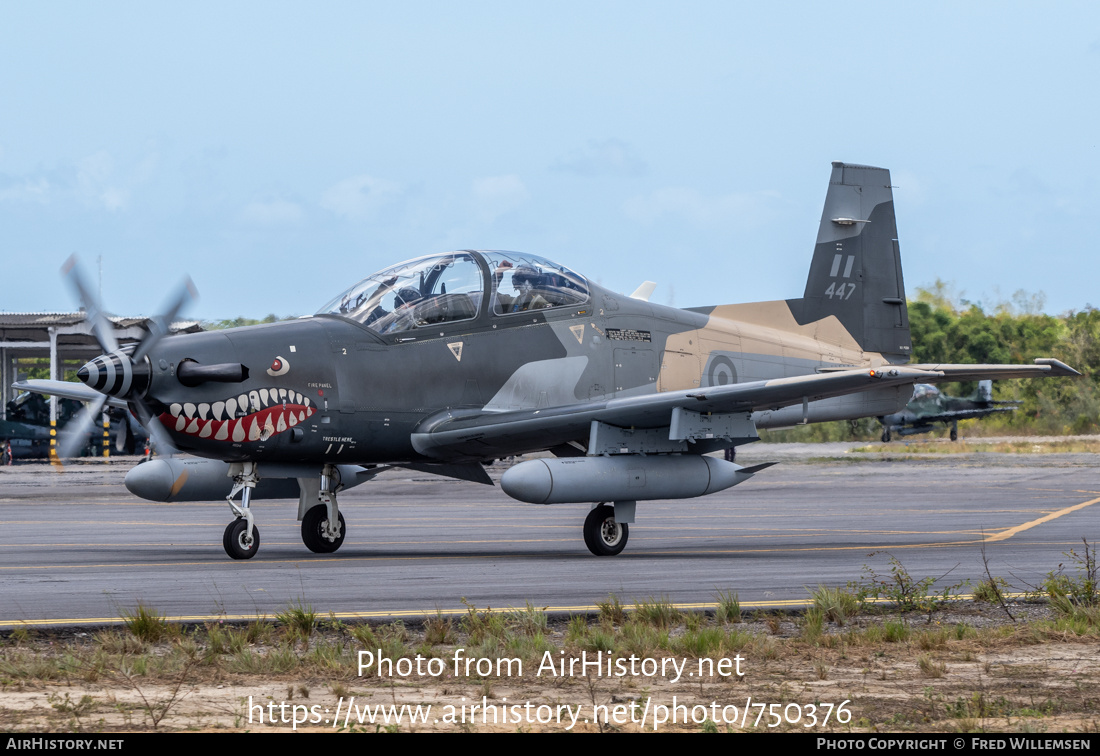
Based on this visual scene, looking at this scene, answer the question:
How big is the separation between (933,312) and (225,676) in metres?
88.2

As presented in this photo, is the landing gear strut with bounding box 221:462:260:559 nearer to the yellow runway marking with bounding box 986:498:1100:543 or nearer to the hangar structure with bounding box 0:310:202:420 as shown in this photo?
the yellow runway marking with bounding box 986:498:1100:543

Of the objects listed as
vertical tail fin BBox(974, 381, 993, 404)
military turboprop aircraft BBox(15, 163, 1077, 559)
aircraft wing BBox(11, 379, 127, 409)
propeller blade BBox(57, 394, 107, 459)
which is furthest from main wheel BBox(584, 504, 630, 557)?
vertical tail fin BBox(974, 381, 993, 404)

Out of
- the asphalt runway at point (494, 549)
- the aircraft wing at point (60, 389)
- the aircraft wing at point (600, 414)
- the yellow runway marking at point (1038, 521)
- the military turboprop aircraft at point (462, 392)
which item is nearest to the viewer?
the asphalt runway at point (494, 549)

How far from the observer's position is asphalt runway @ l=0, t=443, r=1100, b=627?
1034 centimetres

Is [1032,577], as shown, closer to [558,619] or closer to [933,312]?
[558,619]

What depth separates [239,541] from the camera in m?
13.9

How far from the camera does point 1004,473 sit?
38500 mm

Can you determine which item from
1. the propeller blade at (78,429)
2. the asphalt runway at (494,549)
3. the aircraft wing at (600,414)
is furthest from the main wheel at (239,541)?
the aircraft wing at (600,414)

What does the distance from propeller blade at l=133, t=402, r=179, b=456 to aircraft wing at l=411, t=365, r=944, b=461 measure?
3122 millimetres

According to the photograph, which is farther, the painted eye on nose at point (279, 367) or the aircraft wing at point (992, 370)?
the aircraft wing at point (992, 370)

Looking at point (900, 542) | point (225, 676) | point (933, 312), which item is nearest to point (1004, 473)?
point (900, 542)

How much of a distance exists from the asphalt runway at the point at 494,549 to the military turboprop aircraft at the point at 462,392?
0.98m

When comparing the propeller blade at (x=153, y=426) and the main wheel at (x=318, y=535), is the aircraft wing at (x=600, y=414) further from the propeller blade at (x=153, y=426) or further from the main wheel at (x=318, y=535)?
the propeller blade at (x=153, y=426)

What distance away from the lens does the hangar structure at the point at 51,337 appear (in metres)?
38.8
